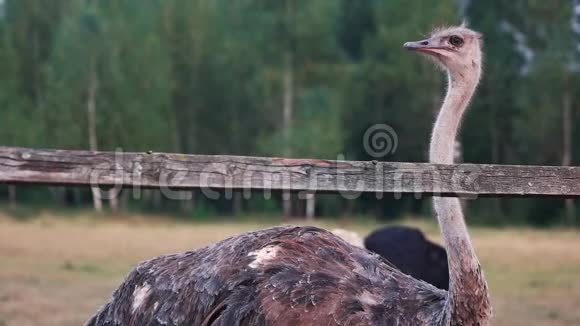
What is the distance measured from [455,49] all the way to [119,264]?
914 cm

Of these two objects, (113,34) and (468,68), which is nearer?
(468,68)

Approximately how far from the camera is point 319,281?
3.18 metres

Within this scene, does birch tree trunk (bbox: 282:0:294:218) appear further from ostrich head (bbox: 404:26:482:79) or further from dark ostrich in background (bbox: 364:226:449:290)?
ostrich head (bbox: 404:26:482:79)

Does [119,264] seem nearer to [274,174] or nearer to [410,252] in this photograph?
[410,252]

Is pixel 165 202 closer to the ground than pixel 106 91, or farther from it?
closer to the ground

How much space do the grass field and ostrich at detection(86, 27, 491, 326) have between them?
143 inches

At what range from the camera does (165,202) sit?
25.1 meters

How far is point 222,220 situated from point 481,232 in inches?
277

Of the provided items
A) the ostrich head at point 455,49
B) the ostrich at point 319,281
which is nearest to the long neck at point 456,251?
the ostrich at point 319,281

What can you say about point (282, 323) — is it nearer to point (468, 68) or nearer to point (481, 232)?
point (468, 68)

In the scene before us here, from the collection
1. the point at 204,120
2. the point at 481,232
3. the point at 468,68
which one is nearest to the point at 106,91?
the point at 204,120

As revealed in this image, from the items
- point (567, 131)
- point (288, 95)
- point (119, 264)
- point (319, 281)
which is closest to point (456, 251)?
point (319, 281)

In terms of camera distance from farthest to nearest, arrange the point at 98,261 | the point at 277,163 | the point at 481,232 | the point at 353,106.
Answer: the point at 353,106 < the point at 481,232 < the point at 98,261 < the point at 277,163

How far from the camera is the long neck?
2877mm
